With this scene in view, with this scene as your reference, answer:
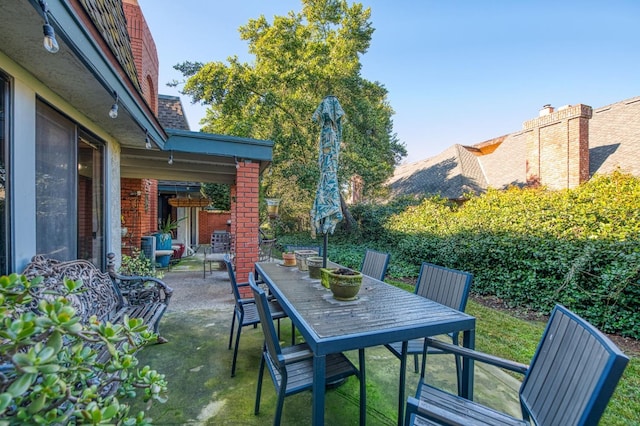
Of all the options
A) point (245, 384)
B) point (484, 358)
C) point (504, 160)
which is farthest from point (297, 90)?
point (504, 160)

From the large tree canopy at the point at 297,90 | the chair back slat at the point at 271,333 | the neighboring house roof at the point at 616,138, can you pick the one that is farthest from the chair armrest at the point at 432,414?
the neighboring house roof at the point at 616,138

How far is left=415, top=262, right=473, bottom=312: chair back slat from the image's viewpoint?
7.82 feet

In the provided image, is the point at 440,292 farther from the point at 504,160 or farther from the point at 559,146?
the point at 504,160

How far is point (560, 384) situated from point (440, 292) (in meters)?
1.34

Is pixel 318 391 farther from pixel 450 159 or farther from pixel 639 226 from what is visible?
pixel 450 159

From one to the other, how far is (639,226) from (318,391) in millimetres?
4441

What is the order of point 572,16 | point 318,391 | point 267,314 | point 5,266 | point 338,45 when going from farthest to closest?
1. point 338,45
2. point 572,16
3. point 5,266
4. point 267,314
5. point 318,391

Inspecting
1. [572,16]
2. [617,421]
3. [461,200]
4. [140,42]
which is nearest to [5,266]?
[617,421]

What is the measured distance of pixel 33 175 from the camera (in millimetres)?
2238

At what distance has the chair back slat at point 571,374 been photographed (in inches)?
40.9

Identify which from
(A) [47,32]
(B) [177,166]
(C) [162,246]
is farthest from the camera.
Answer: (C) [162,246]

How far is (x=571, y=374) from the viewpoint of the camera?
4.18ft

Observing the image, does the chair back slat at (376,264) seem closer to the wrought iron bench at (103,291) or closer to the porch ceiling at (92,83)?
the porch ceiling at (92,83)

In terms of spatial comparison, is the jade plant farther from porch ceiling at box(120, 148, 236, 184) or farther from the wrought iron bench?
porch ceiling at box(120, 148, 236, 184)
